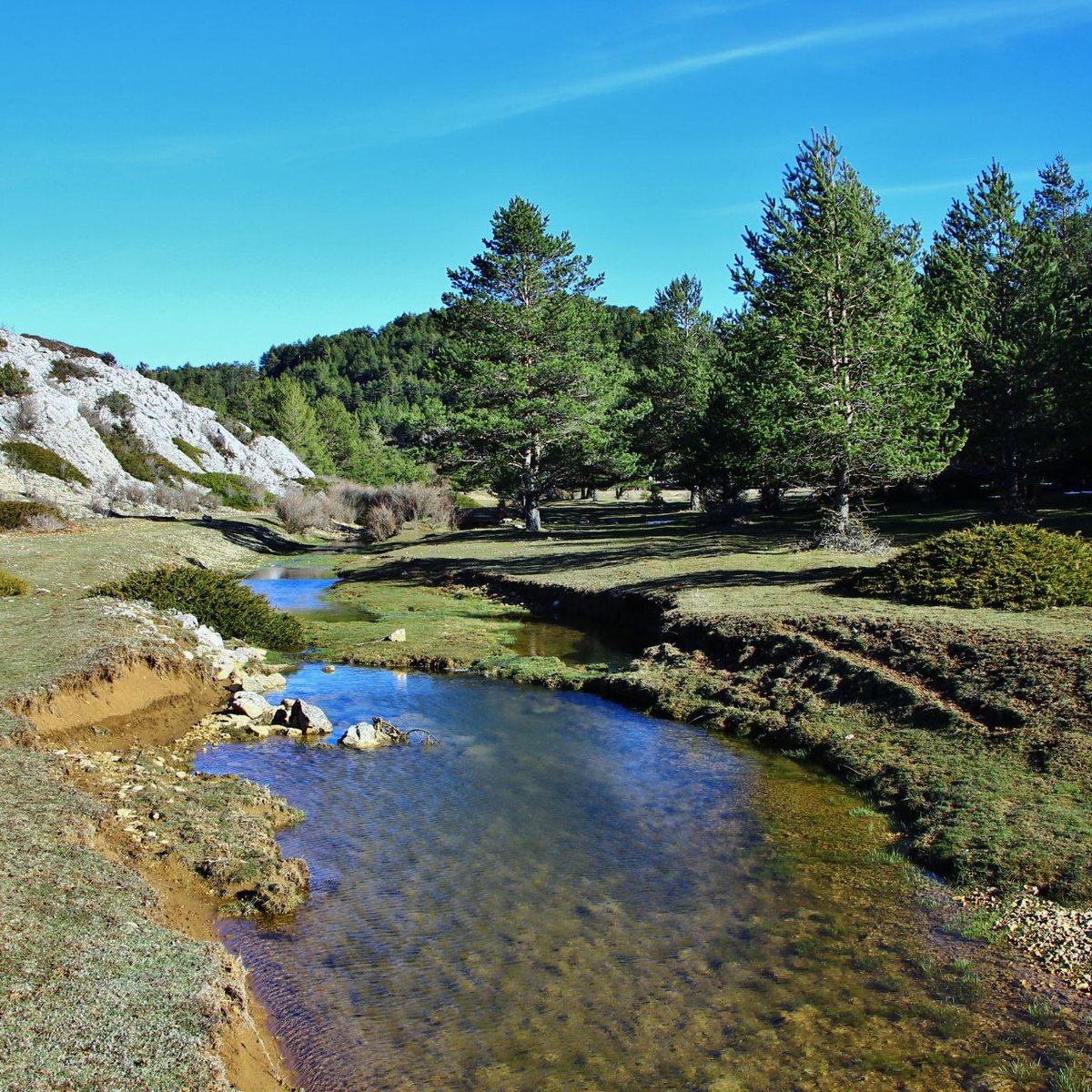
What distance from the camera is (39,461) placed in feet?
175

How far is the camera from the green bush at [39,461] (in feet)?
170

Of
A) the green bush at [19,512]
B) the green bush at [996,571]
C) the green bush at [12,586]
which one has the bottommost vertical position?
the green bush at [996,571]

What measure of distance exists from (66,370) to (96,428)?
31.1 ft

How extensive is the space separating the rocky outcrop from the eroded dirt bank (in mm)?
36584

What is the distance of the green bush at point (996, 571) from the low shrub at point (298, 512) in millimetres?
43494

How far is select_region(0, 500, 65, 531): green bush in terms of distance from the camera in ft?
124

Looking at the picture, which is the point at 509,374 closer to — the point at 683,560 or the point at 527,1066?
the point at 683,560

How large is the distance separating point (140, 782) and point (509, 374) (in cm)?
3419

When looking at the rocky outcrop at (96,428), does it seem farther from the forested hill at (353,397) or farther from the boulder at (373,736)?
the boulder at (373,736)

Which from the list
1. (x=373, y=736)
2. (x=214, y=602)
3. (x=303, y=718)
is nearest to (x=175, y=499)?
(x=214, y=602)

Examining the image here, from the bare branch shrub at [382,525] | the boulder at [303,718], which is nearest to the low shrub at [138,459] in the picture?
the bare branch shrub at [382,525]

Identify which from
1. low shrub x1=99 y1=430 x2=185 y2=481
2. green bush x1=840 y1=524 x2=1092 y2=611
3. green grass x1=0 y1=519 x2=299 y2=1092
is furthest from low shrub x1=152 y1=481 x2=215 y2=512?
green bush x1=840 y1=524 x2=1092 y2=611

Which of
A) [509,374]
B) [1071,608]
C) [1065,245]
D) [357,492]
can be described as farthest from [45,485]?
[1065,245]

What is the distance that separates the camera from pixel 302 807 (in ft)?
38.7
